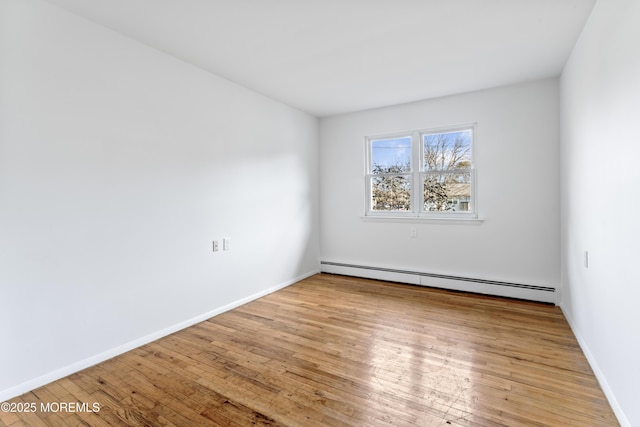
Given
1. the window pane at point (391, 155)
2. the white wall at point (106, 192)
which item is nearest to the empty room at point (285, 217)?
the white wall at point (106, 192)

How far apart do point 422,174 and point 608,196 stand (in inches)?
97.3

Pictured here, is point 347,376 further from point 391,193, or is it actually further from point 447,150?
point 447,150

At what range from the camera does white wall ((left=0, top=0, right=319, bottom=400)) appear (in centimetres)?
196

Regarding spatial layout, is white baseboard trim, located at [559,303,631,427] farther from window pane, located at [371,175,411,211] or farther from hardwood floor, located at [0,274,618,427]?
window pane, located at [371,175,411,211]

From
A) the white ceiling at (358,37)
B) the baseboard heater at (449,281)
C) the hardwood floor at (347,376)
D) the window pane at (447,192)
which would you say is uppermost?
the white ceiling at (358,37)

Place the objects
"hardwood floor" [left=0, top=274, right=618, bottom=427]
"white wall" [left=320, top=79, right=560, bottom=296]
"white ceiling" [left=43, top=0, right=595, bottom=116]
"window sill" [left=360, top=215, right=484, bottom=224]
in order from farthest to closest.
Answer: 1. "window sill" [left=360, top=215, right=484, bottom=224]
2. "white wall" [left=320, top=79, right=560, bottom=296]
3. "white ceiling" [left=43, top=0, right=595, bottom=116]
4. "hardwood floor" [left=0, top=274, right=618, bottom=427]

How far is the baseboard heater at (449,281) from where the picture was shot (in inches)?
140

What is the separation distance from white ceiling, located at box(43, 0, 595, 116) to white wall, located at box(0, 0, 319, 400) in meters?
0.31

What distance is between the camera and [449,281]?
4066 millimetres

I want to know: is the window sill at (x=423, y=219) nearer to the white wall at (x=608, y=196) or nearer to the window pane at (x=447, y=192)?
the window pane at (x=447, y=192)

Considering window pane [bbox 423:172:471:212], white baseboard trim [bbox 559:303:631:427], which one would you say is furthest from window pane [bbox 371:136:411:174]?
white baseboard trim [bbox 559:303:631:427]

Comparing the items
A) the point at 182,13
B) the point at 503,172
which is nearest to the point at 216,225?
the point at 182,13

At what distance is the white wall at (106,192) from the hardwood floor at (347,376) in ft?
1.03

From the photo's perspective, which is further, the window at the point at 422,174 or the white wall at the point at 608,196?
the window at the point at 422,174
